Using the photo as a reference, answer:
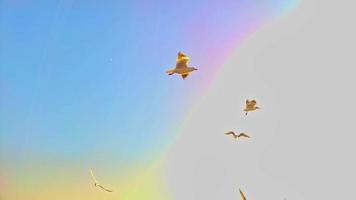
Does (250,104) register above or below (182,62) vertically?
below

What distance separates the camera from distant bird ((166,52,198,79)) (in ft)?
57.2

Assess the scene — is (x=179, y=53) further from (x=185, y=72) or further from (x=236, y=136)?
(x=236, y=136)

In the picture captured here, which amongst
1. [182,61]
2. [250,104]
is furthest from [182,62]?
[250,104]

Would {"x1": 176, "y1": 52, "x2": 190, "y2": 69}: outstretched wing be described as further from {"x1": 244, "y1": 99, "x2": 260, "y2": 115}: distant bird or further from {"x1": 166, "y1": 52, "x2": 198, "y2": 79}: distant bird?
{"x1": 244, "y1": 99, "x2": 260, "y2": 115}: distant bird

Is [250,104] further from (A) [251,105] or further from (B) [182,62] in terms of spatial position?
(B) [182,62]

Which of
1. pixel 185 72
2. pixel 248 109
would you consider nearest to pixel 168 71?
pixel 185 72

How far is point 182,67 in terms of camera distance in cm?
1758

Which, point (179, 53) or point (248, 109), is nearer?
point (179, 53)

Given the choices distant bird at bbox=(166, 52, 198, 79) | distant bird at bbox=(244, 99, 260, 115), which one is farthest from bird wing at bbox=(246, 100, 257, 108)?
distant bird at bbox=(166, 52, 198, 79)

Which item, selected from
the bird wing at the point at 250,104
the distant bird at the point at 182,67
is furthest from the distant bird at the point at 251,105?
the distant bird at the point at 182,67

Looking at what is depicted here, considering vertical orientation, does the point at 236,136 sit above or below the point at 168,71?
below

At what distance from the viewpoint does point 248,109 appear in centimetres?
1981

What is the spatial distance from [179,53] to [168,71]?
0.71 metres

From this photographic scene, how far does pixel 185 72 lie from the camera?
17672 mm
